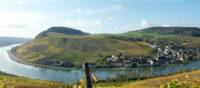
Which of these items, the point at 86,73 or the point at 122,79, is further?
the point at 122,79

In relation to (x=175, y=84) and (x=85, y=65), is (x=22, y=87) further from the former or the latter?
(x=85, y=65)

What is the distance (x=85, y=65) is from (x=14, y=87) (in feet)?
107

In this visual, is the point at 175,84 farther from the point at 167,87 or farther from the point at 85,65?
the point at 85,65

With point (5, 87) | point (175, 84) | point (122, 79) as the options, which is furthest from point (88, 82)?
point (122, 79)

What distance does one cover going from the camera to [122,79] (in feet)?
606

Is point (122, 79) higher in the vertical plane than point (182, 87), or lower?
lower

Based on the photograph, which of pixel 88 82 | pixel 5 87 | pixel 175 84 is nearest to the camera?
pixel 88 82

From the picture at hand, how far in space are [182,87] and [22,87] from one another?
97.1 feet

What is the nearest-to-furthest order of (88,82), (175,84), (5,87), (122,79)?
1. (88,82)
2. (175,84)
3. (5,87)
4. (122,79)

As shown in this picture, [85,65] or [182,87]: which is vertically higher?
[85,65]

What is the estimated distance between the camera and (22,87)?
48.6m

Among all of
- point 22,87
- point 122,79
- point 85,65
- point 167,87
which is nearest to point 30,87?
point 22,87

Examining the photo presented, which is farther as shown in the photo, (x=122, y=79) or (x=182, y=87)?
(x=122, y=79)

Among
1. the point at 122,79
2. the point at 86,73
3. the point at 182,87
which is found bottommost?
the point at 122,79
